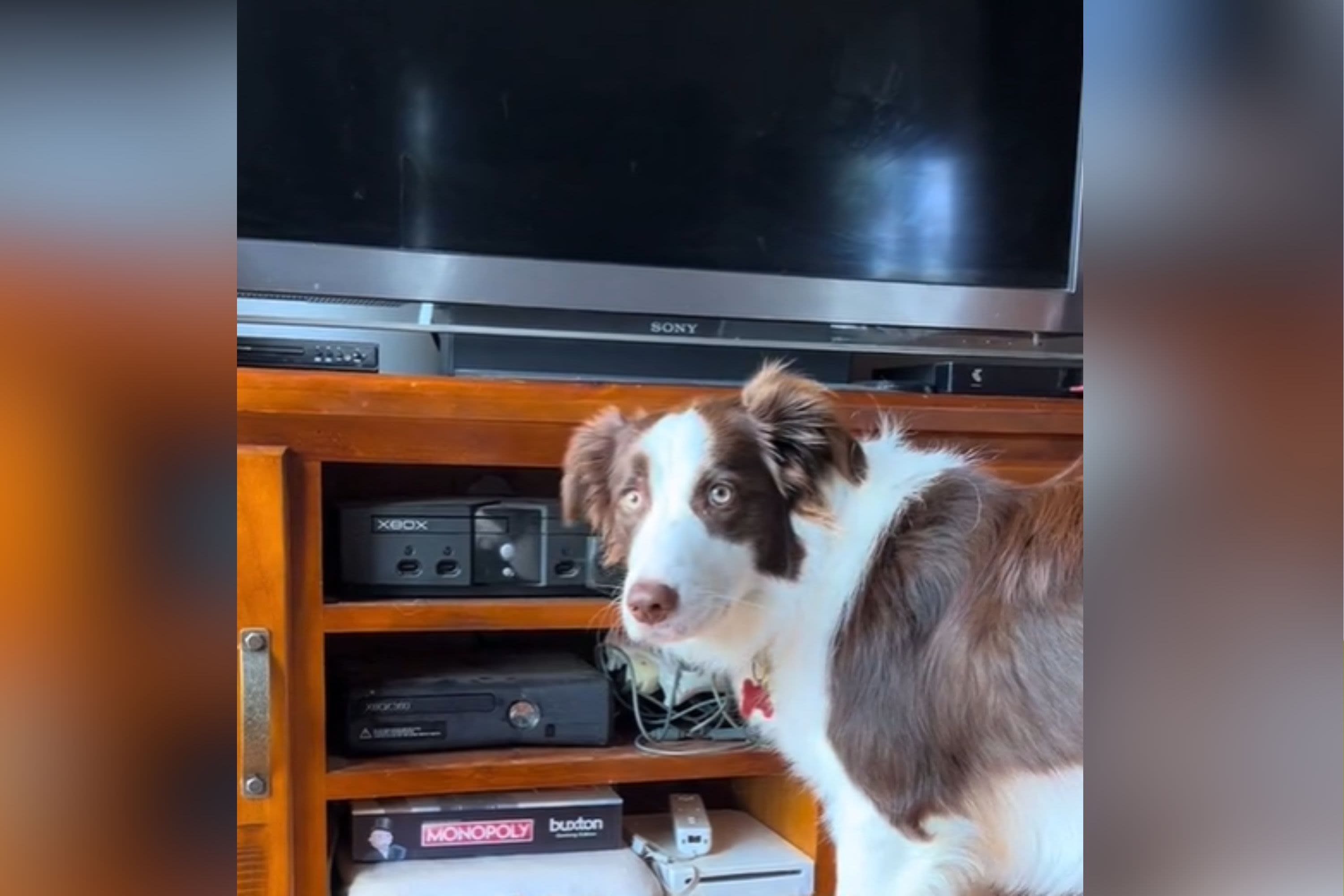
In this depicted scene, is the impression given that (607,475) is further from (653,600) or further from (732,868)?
(732,868)

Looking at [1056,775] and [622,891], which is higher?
[1056,775]

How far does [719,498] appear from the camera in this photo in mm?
908

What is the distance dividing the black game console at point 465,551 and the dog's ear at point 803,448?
0.26 meters

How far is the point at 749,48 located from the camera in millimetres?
1268

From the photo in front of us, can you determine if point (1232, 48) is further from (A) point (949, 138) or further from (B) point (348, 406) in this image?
(A) point (949, 138)

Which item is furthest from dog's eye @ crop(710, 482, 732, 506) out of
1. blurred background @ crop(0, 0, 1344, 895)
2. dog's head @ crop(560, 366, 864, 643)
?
blurred background @ crop(0, 0, 1344, 895)

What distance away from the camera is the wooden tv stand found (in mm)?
985

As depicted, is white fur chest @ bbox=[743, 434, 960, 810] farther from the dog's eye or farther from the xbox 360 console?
the xbox 360 console

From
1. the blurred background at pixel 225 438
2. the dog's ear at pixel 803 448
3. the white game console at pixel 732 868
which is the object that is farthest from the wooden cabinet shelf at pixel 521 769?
the blurred background at pixel 225 438

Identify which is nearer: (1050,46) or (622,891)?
(622,891)

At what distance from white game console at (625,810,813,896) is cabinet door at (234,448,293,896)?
41 centimetres

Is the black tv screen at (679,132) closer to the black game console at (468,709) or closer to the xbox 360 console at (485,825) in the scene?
the black game console at (468,709)

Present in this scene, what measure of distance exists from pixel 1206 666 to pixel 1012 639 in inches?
19.8

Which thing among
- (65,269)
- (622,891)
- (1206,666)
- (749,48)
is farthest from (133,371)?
(749,48)
